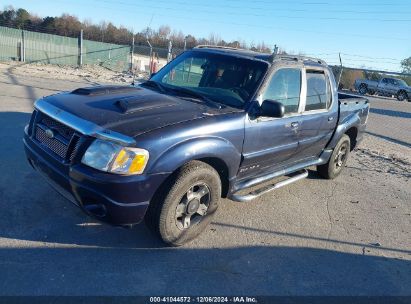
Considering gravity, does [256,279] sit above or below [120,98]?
below

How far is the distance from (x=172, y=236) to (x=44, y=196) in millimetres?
1747

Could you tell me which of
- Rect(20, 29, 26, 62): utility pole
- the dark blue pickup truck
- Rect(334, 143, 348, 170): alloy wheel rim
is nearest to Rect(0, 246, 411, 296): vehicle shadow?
the dark blue pickup truck

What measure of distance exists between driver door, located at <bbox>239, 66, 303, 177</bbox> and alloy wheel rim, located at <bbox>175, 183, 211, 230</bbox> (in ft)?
1.88

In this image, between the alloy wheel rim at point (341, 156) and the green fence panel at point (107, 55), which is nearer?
the alloy wheel rim at point (341, 156)

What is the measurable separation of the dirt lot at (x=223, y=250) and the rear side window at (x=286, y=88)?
1.38 meters

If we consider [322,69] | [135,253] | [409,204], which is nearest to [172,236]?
[135,253]

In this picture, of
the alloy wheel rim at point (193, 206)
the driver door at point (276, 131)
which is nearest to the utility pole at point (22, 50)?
the driver door at point (276, 131)

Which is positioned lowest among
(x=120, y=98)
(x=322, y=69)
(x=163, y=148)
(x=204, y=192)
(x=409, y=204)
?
(x=409, y=204)

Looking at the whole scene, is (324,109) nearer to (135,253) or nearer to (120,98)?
(120,98)

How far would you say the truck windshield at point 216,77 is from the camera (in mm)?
4199

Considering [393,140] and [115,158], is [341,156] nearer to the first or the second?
[115,158]

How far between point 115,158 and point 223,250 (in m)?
1.49

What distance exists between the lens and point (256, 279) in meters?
3.34

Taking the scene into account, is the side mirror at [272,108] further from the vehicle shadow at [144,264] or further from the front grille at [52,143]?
the front grille at [52,143]
